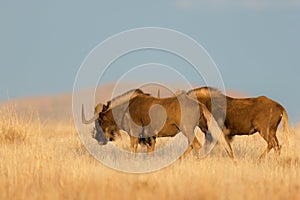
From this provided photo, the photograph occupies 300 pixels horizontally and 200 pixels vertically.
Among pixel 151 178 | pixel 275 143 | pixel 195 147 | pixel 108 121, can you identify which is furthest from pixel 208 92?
pixel 151 178

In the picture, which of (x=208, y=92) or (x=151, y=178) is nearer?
(x=151, y=178)

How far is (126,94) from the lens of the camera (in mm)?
14477

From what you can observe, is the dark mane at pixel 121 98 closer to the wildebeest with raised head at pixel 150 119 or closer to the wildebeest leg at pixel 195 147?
the wildebeest with raised head at pixel 150 119

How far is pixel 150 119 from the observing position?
13.4 metres

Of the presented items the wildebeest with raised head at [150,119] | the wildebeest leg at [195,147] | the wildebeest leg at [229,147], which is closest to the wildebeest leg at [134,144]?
the wildebeest with raised head at [150,119]

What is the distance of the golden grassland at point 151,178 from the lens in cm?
760

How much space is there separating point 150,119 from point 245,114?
206 cm

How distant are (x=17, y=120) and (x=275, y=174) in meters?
8.37

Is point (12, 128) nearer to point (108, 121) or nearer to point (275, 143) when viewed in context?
point (108, 121)

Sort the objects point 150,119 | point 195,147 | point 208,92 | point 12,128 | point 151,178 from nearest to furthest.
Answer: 1. point 151,178
2. point 195,147
3. point 150,119
4. point 208,92
5. point 12,128

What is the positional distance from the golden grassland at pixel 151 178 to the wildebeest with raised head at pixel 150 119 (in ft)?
2.07

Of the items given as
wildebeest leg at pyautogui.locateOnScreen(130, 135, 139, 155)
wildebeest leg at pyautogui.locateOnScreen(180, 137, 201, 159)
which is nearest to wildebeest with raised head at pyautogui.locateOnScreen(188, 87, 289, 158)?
wildebeest leg at pyautogui.locateOnScreen(180, 137, 201, 159)

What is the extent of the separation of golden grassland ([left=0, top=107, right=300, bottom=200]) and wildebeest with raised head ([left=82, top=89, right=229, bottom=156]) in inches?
24.9

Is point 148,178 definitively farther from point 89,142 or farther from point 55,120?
point 55,120
